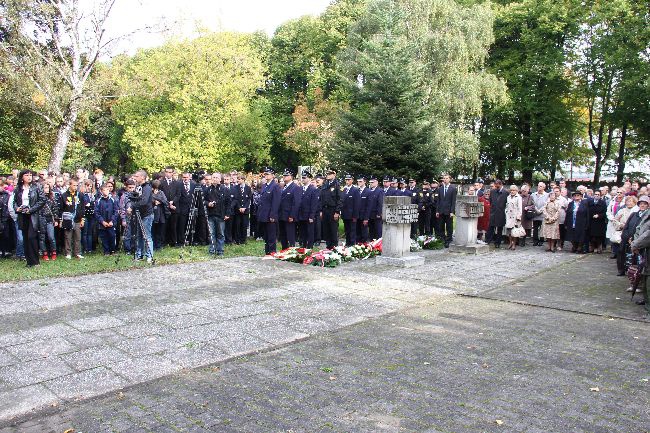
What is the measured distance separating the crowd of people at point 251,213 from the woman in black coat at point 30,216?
21 millimetres

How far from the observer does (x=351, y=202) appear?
53.0 ft

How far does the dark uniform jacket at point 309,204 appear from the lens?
48.5 feet

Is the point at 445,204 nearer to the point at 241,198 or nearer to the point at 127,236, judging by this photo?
the point at 241,198

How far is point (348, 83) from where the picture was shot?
862 inches

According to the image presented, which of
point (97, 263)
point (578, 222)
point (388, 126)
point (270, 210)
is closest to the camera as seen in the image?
point (97, 263)

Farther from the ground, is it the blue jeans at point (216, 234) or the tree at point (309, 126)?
the tree at point (309, 126)

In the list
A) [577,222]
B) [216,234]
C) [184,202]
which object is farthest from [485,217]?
[184,202]

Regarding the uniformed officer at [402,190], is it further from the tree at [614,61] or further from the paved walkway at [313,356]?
the tree at [614,61]

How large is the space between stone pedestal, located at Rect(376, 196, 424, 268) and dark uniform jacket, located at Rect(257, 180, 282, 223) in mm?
2776

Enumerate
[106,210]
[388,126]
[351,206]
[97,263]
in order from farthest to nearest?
[388,126] → [351,206] → [106,210] → [97,263]

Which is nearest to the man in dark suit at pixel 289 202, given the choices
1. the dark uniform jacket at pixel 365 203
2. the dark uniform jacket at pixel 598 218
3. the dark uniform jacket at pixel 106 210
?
the dark uniform jacket at pixel 365 203

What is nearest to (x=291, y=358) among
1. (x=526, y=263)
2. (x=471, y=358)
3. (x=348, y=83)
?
(x=471, y=358)

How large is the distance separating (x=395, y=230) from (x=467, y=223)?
356 cm

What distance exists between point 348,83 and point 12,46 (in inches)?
566
